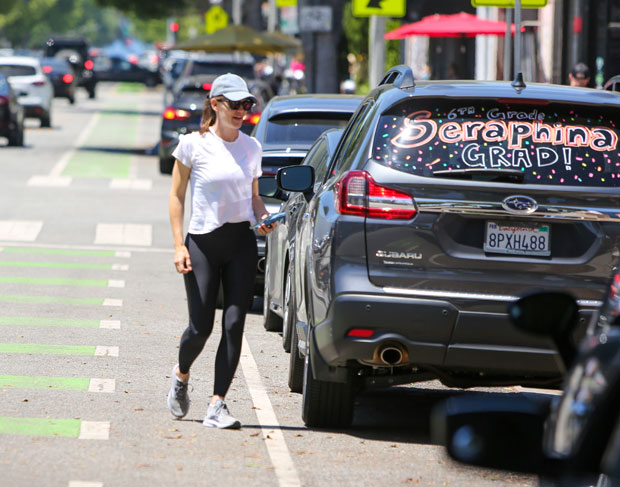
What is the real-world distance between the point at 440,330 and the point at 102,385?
2.53 meters

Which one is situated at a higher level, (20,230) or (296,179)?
(296,179)

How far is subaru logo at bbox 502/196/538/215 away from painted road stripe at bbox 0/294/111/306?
5977mm

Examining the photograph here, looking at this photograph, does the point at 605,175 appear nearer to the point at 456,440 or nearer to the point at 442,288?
the point at 442,288

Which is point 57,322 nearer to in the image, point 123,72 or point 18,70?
point 18,70

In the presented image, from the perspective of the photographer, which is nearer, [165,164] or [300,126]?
[300,126]

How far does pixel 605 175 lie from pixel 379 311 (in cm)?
129

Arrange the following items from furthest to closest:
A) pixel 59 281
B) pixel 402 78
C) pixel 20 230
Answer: pixel 20 230 → pixel 59 281 → pixel 402 78

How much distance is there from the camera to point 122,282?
13609 millimetres

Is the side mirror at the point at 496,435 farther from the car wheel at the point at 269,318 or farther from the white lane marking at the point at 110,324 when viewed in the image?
the white lane marking at the point at 110,324

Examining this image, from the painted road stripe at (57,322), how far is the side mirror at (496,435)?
25.4 feet

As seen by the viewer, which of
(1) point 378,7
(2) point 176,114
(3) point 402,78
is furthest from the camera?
(2) point 176,114

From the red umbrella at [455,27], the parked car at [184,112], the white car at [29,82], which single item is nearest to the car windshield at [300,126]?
the red umbrella at [455,27]

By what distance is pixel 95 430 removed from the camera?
7.14 metres

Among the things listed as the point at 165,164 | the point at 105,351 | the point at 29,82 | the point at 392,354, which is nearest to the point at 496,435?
the point at 392,354
